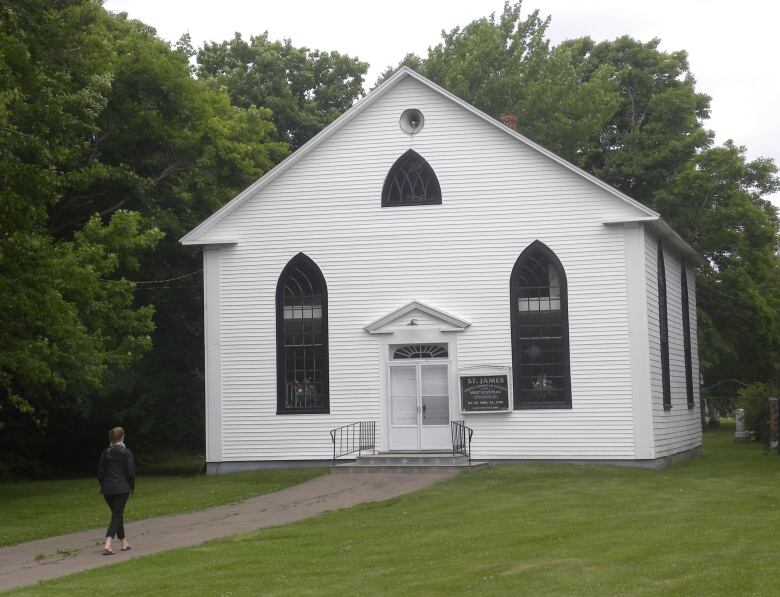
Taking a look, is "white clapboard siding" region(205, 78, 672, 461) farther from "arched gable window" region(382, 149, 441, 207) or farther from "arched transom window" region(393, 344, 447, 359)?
"arched transom window" region(393, 344, 447, 359)

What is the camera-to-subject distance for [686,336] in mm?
35500

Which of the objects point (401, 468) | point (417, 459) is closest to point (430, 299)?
point (417, 459)

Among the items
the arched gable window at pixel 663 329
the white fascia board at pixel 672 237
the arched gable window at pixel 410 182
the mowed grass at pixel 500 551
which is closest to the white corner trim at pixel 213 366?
the arched gable window at pixel 410 182

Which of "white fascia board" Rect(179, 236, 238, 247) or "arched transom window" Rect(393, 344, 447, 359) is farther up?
"white fascia board" Rect(179, 236, 238, 247)

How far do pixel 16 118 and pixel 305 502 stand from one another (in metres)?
9.40

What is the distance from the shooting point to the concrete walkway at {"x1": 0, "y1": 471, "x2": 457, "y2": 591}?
15609 millimetres

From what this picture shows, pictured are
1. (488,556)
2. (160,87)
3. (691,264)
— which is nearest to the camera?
(488,556)

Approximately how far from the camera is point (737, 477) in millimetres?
25266

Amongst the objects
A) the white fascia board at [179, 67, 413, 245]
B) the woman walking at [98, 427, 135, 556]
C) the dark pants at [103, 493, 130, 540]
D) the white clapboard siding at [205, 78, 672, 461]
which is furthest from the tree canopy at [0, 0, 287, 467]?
the dark pants at [103, 493, 130, 540]

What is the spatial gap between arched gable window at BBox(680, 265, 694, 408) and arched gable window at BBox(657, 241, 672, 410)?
3.46 m

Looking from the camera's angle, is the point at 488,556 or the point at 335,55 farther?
the point at 335,55

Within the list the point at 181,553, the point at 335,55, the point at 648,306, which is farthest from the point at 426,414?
the point at 335,55

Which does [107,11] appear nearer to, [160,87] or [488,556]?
[160,87]

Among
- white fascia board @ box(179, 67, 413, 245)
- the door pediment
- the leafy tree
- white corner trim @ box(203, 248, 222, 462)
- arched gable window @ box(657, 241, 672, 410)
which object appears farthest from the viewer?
the leafy tree
